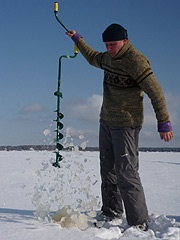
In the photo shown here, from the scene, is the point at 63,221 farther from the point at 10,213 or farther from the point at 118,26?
the point at 118,26

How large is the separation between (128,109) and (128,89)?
0.14m

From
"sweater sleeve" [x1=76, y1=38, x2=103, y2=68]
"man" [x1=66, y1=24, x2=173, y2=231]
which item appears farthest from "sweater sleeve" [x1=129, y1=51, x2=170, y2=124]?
"sweater sleeve" [x1=76, y1=38, x2=103, y2=68]

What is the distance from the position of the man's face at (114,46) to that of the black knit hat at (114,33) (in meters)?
0.02

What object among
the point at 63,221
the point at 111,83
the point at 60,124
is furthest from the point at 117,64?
the point at 63,221

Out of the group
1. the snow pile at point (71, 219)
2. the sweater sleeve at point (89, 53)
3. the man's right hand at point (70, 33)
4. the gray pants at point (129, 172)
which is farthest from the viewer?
the man's right hand at point (70, 33)

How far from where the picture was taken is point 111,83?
2.83m

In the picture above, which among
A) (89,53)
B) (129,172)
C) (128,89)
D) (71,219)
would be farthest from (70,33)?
(71,219)

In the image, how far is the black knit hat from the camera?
2.72m

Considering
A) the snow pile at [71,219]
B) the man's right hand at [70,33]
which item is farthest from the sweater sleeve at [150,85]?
the snow pile at [71,219]

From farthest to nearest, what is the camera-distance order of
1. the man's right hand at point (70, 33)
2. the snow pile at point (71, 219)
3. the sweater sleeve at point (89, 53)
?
the man's right hand at point (70, 33)
the sweater sleeve at point (89, 53)
the snow pile at point (71, 219)

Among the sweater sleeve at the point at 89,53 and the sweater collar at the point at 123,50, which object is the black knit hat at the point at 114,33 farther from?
the sweater sleeve at the point at 89,53

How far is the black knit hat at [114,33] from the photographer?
272 cm

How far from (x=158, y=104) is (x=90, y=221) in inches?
39.6

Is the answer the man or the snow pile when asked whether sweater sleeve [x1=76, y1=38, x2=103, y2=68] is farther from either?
the snow pile
